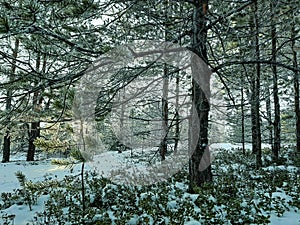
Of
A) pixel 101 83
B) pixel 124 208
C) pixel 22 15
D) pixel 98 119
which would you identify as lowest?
pixel 124 208

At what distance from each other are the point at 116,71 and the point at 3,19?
224 cm

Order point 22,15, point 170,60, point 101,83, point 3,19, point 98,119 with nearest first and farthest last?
point 3,19 → point 22,15 → point 98,119 → point 101,83 → point 170,60

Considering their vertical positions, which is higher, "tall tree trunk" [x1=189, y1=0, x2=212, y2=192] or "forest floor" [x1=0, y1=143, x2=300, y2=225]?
"tall tree trunk" [x1=189, y1=0, x2=212, y2=192]

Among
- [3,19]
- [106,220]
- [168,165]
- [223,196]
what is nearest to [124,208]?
[106,220]

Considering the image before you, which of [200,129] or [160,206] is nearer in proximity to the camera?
[160,206]

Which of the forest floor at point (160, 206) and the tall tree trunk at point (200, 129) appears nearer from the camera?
the forest floor at point (160, 206)

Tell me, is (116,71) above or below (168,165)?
above

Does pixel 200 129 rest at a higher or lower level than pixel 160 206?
higher

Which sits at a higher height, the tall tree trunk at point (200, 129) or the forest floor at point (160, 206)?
the tall tree trunk at point (200, 129)

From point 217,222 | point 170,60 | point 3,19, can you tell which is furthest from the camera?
point 170,60

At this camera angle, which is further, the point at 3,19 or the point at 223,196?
the point at 223,196

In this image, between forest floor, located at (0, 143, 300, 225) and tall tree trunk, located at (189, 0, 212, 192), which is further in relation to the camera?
tall tree trunk, located at (189, 0, 212, 192)

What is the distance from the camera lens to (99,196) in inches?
209

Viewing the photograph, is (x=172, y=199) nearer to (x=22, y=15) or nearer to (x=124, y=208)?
(x=124, y=208)
